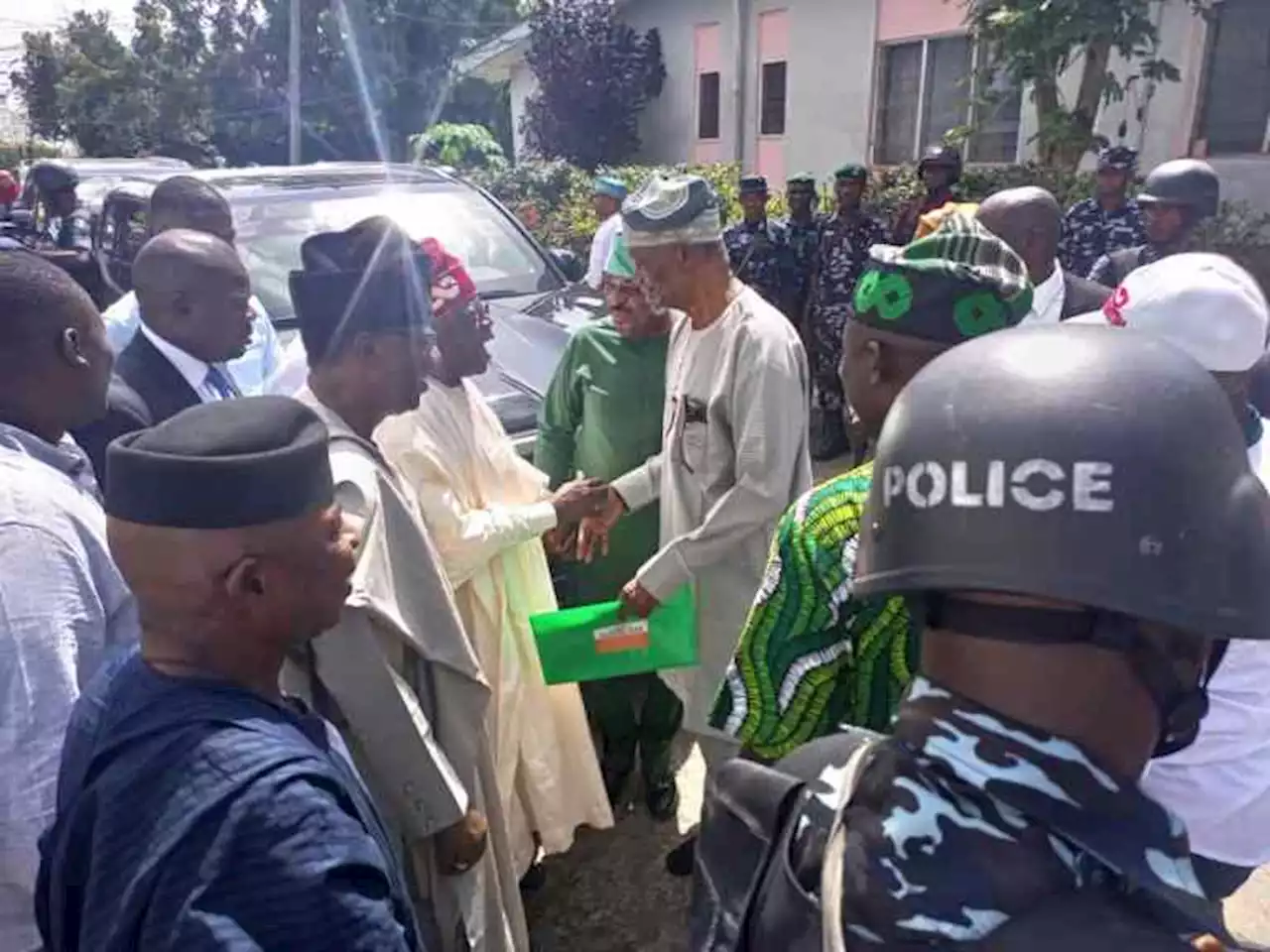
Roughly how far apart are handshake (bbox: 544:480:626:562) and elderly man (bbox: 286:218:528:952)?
818mm

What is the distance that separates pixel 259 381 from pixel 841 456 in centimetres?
458

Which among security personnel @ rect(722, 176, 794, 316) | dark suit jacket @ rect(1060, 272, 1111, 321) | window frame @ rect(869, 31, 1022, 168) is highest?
window frame @ rect(869, 31, 1022, 168)

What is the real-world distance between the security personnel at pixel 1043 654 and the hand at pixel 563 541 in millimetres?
2398

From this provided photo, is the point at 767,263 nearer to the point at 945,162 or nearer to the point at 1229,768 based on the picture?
the point at 945,162

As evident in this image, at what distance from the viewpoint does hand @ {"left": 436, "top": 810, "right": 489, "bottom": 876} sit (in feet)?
6.97

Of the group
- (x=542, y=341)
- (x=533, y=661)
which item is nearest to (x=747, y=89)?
(x=542, y=341)

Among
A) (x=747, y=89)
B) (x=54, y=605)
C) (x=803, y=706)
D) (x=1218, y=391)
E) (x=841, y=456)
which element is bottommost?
(x=841, y=456)

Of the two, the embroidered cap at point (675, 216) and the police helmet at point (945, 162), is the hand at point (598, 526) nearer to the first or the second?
the embroidered cap at point (675, 216)

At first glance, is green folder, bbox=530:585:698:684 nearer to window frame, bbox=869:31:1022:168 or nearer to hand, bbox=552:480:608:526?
hand, bbox=552:480:608:526

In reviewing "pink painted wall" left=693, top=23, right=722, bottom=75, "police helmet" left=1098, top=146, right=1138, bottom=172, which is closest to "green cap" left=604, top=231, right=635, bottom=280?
"police helmet" left=1098, top=146, right=1138, bottom=172

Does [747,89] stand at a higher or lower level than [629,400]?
higher

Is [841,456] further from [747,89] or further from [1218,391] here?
[747,89]

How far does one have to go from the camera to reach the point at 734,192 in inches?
473

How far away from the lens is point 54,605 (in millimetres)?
1627
